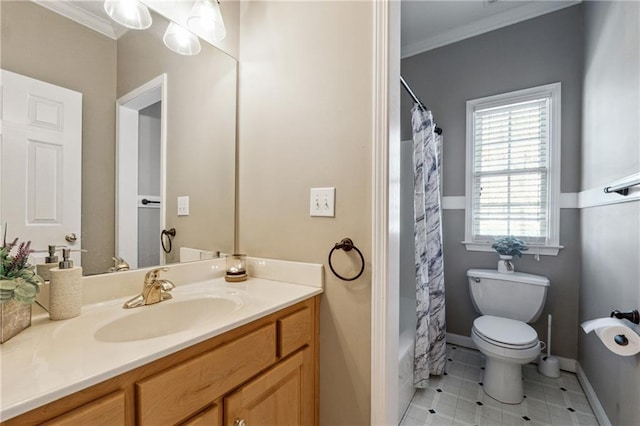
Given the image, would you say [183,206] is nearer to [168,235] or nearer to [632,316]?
[168,235]

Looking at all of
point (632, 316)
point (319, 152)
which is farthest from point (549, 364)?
point (319, 152)

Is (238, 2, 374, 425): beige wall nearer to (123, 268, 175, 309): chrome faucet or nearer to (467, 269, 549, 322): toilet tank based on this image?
(123, 268, 175, 309): chrome faucet

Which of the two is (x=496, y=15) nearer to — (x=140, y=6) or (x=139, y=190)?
(x=140, y=6)

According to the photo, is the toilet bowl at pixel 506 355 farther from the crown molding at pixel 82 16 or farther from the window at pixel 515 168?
the crown molding at pixel 82 16

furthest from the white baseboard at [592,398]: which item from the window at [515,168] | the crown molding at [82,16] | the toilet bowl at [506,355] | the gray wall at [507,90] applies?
the crown molding at [82,16]

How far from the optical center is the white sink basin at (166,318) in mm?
835

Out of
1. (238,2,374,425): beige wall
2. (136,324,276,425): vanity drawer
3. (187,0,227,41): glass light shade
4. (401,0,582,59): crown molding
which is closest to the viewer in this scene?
(136,324,276,425): vanity drawer

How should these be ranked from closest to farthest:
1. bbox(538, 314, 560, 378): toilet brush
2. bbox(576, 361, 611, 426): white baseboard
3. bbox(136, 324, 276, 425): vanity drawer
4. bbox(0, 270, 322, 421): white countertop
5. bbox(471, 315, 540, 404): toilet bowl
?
1. bbox(0, 270, 322, 421): white countertop
2. bbox(136, 324, 276, 425): vanity drawer
3. bbox(576, 361, 611, 426): white baseboard
4. bbox(471, 315, 540, 404): toilet bowl
5. bbox(538, 314, 560, 378): toilet brush

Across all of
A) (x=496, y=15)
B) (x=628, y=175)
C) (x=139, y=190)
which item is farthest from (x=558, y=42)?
(x=139, y=190)

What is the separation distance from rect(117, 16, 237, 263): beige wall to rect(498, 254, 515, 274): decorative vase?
207 centimetres

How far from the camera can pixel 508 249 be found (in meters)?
2.20

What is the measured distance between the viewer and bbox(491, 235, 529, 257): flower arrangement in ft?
7.16

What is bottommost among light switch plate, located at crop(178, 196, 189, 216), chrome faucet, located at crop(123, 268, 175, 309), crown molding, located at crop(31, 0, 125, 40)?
chrome faucet, located at crop(123, 268, 175, 309)

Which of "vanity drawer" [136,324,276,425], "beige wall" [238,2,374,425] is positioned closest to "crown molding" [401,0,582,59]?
"beige wall" [238,2,374,425]
